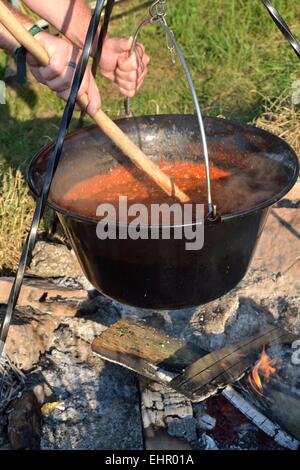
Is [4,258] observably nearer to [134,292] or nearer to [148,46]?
[134,292]

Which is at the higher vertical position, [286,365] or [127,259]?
[127,259]

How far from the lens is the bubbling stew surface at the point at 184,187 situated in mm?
2443

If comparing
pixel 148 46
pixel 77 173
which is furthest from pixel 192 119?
pixel 148 46

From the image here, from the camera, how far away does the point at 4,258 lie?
3.69m

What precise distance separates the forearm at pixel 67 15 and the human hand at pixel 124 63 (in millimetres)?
149

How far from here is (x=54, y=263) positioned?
3.58 m

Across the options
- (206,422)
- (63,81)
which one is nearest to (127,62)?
(63,81)

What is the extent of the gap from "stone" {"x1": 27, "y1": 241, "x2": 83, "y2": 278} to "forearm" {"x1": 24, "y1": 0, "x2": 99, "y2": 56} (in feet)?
3.91

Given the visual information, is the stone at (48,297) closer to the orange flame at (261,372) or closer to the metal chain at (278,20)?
the orange flame at (261,372)

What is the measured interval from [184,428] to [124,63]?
164 cm

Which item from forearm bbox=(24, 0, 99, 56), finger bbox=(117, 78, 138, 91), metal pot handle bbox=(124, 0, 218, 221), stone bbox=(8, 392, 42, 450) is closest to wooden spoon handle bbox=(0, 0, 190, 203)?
metal pot handle bbox=(124, 0, 218, 221)
